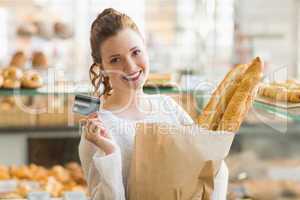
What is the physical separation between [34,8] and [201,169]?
4.14m

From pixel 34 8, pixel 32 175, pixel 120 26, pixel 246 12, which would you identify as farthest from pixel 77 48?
pixel 120 26

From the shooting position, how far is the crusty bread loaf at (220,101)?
108 cm

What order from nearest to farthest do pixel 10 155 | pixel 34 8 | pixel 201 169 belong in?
pixel 201 169 → pixel 10 155 → pixel 34 8

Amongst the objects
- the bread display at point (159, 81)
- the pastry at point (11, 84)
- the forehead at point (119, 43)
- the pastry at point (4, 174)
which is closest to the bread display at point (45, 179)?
the pastry at point (4, 174)

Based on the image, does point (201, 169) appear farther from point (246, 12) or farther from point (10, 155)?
point (246, 12)

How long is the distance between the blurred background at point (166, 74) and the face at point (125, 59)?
1.12ft

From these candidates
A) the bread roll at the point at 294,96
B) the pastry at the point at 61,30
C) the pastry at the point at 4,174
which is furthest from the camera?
the pastry at the point at 61,30

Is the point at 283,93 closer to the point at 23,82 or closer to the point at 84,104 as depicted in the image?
the point at 84,104

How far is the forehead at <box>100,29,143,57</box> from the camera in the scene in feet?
3.53

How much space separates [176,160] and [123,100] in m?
0.23

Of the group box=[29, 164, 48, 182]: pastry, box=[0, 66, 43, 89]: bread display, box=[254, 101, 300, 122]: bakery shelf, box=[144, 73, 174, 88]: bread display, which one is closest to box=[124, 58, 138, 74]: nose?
box=[254, 101, 300, 122]: bakery shelf

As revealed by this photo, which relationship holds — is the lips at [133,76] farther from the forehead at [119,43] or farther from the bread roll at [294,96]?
the bread roll at [294,96]

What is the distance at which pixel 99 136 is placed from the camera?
39.9 inches

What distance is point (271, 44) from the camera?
15.8ft
